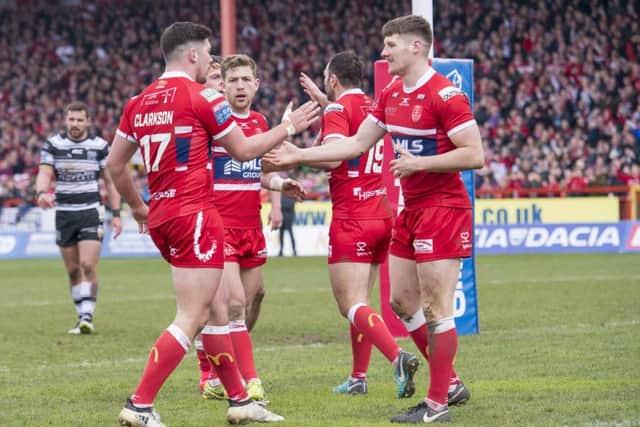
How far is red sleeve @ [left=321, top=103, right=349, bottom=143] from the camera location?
784 centimetres

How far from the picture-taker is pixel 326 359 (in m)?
9.82

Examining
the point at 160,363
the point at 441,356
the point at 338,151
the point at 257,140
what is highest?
the point at 257,140

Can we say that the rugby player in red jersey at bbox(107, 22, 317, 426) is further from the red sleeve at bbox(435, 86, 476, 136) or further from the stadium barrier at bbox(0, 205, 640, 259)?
the stadium barrier at bbox(0, 205, 640, 259)

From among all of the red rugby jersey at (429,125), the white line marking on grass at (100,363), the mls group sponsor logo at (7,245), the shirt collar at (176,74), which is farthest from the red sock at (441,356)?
the mls group sponsor logo at (7,245)

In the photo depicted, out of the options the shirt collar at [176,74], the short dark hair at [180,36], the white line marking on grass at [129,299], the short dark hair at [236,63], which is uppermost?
the short dark hair at [180,36]

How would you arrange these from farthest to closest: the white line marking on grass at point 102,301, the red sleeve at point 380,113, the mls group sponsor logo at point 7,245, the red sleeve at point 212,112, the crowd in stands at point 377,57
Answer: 1. the crowd in stands at point 377,57
2. the mls group sponsor logo at point 7,245
3. the white line marking on grass at point 102,301
4. the red sleeve at point 380,113
5. the red sleeve at point 212,112

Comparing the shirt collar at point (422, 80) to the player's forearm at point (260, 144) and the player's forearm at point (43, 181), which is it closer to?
the player's forearm at point (260, 144)

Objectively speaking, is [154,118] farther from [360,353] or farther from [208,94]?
[360,353]

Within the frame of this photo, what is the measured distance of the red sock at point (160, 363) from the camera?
6238 mm

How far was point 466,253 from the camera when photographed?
6.84 meters

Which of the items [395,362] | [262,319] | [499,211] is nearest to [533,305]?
[262,319]

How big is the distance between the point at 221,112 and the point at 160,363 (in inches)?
59.2

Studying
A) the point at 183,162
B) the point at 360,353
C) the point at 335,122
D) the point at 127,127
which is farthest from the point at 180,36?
the point at 360,353

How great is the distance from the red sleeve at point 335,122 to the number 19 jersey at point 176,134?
151 centimetres
